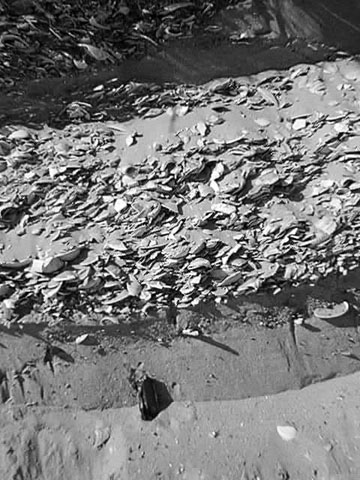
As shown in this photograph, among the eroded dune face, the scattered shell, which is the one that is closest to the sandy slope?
the scattered shell

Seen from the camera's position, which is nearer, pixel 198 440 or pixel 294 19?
pixel 198 440

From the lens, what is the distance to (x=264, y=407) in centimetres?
170

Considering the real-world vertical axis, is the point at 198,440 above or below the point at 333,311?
below

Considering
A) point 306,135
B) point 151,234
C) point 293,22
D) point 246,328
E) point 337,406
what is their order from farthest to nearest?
point 293,22 < point 306,135 < point 151,234 < point 246,328 < point 337,406

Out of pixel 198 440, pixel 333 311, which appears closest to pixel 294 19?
pixel 333 311

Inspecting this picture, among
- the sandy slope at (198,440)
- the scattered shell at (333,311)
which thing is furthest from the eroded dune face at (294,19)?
the sandy slope at (198,440)

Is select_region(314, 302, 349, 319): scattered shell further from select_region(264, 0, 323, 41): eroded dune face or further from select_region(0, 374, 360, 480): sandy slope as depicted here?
select_region(264, 0, 323, 41): eroded dune face

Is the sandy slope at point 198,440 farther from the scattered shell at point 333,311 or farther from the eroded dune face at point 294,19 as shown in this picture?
the eroded dune face at point 294,19

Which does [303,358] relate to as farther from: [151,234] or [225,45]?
[225,45]

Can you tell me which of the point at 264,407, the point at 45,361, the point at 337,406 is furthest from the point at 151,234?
the point at 337,406

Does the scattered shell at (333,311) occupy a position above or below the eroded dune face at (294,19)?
below

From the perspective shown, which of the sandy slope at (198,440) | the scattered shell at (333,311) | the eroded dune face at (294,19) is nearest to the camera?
the sandy slope at (198,440)

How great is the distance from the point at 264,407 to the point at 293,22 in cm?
144

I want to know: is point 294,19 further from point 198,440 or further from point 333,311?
point 198,440
